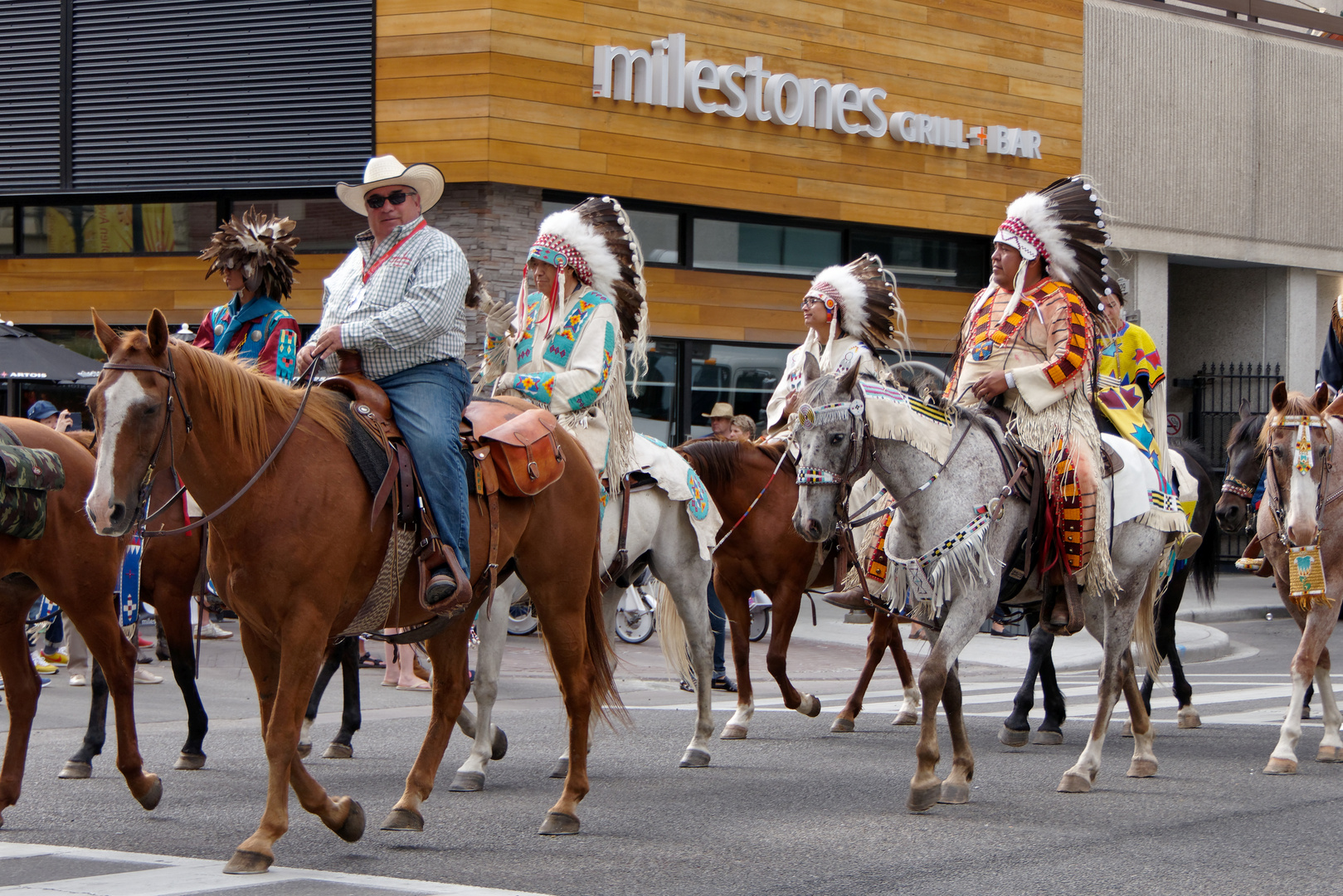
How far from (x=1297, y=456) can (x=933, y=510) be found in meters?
2.84

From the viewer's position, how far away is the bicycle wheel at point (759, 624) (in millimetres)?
16234

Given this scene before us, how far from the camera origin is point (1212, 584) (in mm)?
11703

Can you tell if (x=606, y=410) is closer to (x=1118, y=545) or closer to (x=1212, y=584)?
(x=1118, y=545)

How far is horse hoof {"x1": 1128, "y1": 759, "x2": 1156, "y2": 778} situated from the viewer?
8008 mm

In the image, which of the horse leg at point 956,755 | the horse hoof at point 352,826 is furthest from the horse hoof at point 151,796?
the horse leg at point 956,755

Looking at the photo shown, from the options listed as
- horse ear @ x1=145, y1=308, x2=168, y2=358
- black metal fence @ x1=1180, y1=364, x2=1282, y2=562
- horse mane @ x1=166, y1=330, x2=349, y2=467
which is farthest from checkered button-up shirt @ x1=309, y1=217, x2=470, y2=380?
black metal fence @ x1=1180, y1=364, x2=1282, y2=562

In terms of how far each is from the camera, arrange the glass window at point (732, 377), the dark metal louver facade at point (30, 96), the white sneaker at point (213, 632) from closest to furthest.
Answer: the white sneaker at point (213, 632) → the dark metal louver facade at point (30, 96) → the glass window at point (732, 377)

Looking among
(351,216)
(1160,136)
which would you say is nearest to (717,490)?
(351,216)

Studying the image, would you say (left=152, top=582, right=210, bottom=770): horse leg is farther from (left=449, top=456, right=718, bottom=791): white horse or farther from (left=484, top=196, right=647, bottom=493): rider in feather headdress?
(left=484, top=196, right=647, bottom=493): rider in feather headdress

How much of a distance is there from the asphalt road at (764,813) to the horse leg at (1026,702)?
0.13 meters

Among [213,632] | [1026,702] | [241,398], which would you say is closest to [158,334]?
[241,398]

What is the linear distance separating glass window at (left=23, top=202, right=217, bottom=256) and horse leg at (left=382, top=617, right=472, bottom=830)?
1400cm

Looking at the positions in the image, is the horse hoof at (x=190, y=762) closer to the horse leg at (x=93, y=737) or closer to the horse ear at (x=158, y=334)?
the horse leg at (x=93, y=737)

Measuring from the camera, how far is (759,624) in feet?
53.7
